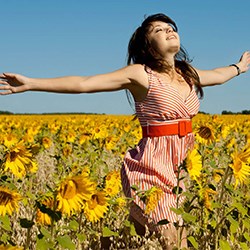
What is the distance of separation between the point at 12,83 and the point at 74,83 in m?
0.45

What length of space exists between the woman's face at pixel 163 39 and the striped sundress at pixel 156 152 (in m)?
0.17

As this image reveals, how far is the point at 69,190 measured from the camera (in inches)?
87.8

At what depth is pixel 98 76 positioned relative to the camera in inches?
138

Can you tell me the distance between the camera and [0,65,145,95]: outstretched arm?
2973 mm

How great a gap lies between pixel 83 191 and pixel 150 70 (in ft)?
5.48

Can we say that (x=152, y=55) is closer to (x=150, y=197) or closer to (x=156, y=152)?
(x=156, y=152)

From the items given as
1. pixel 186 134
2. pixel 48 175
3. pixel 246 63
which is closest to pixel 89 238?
pixel 186 134

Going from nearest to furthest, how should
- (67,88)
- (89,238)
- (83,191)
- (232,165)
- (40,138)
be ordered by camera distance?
(83,191)
(232,165)
(67,88)
(89,238)
(40,138)

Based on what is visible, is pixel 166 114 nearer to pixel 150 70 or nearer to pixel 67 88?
pixel 150 70

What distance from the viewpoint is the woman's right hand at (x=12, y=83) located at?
2.96 meters

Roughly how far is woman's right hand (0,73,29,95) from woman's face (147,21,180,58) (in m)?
1.14

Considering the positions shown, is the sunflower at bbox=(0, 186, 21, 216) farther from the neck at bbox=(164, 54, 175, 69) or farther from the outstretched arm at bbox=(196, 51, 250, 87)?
the outstretched arm at bbox=(196, 51, 250, 87)

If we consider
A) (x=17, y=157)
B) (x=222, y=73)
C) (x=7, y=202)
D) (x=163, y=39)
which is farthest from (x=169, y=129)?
(x=7, y=202)

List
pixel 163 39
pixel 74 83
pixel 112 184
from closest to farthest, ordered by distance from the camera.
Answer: pixel 74 83 < pixel 112 184 < pixel 163 39
